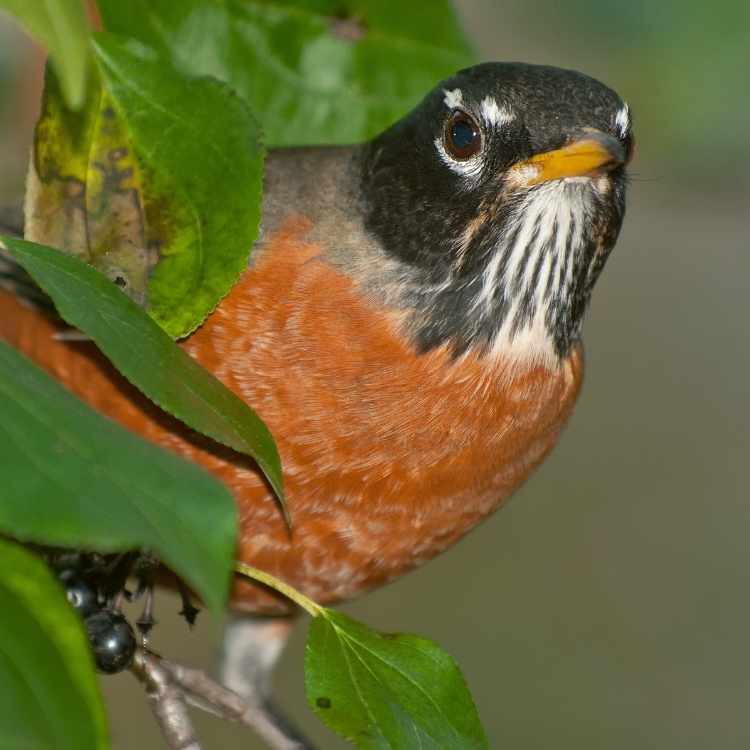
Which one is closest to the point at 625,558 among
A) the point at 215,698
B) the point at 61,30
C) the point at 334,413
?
the point at 334,413

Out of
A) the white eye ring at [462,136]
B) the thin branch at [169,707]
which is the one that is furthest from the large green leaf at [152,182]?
the white eye ring at [462,136]

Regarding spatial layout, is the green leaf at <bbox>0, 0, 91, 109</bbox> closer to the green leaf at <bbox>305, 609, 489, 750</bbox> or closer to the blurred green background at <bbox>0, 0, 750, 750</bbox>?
the green leaf at <bbox>305, 609, 489, 750</bbox>

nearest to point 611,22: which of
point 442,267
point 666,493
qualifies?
point 442,267

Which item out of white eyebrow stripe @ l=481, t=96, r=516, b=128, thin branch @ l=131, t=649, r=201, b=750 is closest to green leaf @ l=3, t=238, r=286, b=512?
thin branch @ l=131, t=649, r=201, b=750

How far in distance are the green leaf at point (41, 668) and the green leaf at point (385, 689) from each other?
47cm

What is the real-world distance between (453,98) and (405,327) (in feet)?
1.22

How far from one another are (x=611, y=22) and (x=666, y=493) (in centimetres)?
A: 532

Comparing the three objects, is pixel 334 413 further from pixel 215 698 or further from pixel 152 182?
pixel 152 182

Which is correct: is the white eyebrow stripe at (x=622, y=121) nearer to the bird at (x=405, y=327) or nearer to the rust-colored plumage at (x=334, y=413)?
the bird at (x=405, y=327)

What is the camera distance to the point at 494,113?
2.05m

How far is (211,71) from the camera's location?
189 centimetres

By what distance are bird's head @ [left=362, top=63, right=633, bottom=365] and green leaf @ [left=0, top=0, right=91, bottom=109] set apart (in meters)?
1.14

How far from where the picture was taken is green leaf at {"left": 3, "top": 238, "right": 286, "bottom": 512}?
115 centimetres

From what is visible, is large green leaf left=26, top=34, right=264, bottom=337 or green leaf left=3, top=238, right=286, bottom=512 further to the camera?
large green leaf left=26, top=34, right=264, bottom=337
